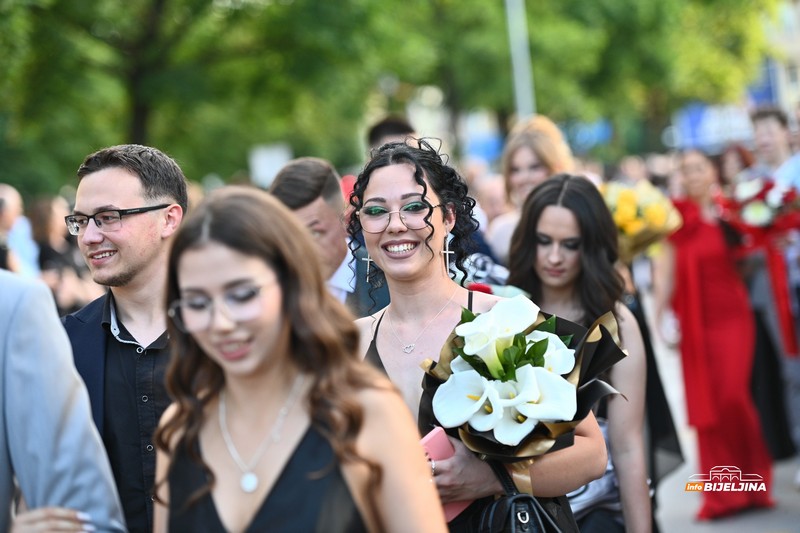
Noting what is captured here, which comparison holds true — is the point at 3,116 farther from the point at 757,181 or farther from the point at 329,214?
the point at 329,214

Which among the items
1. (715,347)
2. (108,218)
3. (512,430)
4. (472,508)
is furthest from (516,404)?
(715,347)

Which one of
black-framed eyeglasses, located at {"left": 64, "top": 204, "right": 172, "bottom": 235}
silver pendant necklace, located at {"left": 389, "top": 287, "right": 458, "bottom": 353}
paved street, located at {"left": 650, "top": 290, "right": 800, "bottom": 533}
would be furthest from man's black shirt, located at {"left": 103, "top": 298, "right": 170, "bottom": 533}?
paved street, located at {"left": 650, "top": 290, "right": 800, "bottom": 533}

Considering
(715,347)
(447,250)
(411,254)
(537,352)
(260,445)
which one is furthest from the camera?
(715,347)

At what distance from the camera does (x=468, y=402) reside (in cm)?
368

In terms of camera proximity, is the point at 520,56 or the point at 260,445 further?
the point at 520,56

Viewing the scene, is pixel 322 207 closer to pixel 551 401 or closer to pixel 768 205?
pixel 551 401

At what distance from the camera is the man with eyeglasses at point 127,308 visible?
4.02 meters

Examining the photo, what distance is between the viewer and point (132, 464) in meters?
4.00

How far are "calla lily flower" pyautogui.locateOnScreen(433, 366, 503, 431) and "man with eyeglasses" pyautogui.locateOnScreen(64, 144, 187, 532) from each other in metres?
0.98

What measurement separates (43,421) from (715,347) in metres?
6.71

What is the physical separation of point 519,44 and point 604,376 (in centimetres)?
2864

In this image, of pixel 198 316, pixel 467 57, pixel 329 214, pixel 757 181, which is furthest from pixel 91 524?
pixel 467 57

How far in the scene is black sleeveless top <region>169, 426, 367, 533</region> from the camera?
9.20ft

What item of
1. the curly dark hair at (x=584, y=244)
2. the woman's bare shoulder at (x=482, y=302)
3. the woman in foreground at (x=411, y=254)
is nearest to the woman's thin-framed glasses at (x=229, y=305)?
the woman in foreground at (x=411, y=254)
